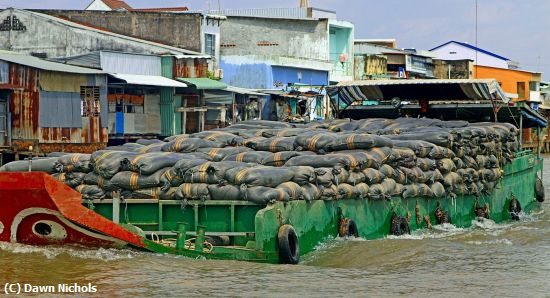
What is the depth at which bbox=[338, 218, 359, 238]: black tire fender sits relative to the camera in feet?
42.3

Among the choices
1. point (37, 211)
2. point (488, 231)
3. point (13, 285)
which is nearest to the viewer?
point (13, 285)

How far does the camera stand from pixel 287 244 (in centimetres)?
1145

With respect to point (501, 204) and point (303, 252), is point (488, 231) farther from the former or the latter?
point (303, 252)

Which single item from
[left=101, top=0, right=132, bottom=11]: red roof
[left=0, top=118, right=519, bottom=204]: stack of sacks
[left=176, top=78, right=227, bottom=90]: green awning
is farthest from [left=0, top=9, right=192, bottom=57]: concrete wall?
[left=0, top=118, right=519, bottom=204]: stack of sacks

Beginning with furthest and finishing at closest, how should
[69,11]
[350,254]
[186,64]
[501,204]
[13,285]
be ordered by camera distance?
1. [69,11]
2. [186,64]
3. [501,204]
4. [350,254]
5. [13,285]

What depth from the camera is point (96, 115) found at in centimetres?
2864

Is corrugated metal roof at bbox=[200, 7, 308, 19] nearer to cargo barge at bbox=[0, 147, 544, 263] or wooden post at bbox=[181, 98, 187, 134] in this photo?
wooden post at bbox=[181, 98, 187, 134]

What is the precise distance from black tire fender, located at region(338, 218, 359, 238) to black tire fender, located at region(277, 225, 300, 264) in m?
1.31

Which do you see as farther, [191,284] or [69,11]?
[69,11]

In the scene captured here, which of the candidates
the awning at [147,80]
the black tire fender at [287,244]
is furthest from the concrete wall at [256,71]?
the black tire fender at [287,244]

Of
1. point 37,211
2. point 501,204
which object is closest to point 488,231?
point 501,204

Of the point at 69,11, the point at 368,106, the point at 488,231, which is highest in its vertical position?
the point at 69,11

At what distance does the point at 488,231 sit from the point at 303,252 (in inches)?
209


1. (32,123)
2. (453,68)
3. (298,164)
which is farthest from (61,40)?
(453,68)
